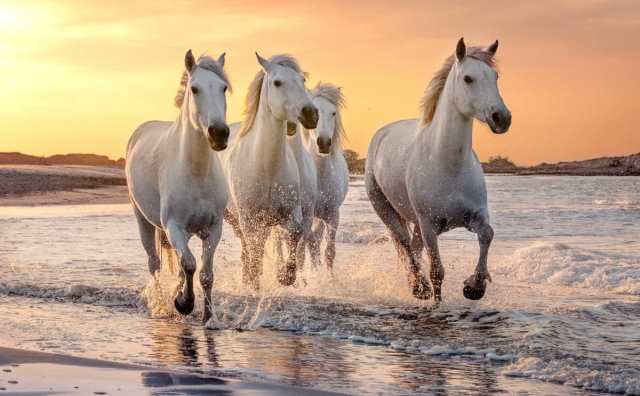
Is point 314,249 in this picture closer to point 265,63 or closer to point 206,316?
point 265,63

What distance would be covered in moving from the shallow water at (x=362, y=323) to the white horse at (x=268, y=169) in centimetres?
50

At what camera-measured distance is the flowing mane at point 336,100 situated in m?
11.6

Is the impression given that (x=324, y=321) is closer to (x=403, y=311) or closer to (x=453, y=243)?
(x=403, y=311)

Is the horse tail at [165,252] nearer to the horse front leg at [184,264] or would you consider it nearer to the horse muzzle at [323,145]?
the horse front leg at [184,264]

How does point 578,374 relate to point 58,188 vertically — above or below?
below

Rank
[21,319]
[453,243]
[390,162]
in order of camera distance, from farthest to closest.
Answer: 1. [453,243]
2. [390,162]
3. [21,319]

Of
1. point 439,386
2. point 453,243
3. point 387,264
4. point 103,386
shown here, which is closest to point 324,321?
point 439,386

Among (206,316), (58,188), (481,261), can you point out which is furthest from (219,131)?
(58,188)

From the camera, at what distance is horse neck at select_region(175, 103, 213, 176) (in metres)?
7.73

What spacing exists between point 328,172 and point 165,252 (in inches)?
102

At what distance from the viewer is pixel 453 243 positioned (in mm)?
17344

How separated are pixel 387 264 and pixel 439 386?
817 cm

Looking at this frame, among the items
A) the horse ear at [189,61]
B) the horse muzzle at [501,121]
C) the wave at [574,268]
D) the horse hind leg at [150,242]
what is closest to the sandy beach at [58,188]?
the wave at [574,268]

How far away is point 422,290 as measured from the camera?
914 cm
